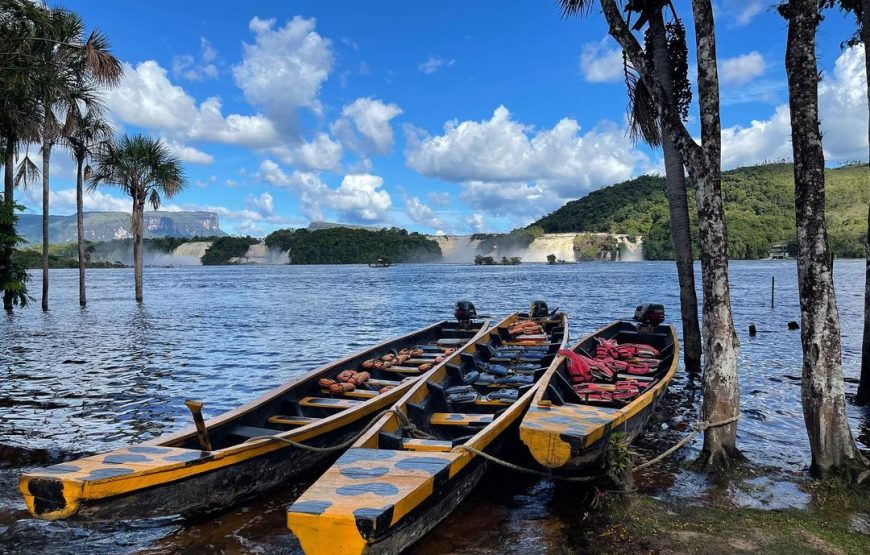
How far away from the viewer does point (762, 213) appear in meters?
146

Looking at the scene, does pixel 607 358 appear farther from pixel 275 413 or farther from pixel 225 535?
pixel 225 535

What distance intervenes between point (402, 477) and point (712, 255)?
4.85m

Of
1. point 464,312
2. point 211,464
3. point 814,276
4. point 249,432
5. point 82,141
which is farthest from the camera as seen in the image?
point 82,141

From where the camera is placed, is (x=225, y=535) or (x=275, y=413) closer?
(x=225, y=535)

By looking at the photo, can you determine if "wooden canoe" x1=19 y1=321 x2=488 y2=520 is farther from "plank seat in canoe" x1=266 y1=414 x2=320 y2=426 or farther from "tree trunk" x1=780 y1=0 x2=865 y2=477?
"tree trunk" x1=780 y1=0 x2=865 y2=477

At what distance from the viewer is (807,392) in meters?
6.90

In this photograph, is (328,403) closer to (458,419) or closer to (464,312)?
(458,419)

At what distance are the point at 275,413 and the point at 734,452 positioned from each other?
643cm

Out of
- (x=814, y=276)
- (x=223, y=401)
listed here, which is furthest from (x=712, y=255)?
(x=223, y=401)

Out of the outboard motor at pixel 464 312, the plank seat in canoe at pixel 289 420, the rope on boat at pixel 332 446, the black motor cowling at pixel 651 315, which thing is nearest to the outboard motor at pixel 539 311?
the outboard motor at pixel 464 312

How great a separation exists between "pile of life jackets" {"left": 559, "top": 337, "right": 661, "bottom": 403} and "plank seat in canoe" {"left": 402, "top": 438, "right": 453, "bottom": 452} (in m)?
3.29

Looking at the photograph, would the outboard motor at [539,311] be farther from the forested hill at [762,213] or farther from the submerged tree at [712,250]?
the forested hill at [762,213]

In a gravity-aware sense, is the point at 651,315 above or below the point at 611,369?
above

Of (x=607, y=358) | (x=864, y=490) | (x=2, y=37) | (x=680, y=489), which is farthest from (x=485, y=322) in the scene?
(x=2, y=37)
